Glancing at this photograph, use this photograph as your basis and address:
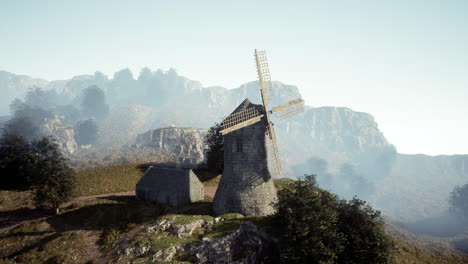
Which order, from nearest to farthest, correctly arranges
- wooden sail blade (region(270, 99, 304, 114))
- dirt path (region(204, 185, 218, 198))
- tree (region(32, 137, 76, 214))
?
wooden sail blade (region(270, 99, 304, 114)), tree (region(32, 137, 76, 214)), dirt path (region(204, 185, 218, 198))

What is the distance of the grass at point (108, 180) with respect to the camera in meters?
40.5

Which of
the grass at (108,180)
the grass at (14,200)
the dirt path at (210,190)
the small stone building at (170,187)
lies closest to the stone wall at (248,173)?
the small stone building at (170,187)

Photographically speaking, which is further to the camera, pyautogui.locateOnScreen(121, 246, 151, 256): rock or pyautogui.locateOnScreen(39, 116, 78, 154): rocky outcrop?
pyautogui.locateOnScreen(39, 116, 78, 154): rocky outcrop

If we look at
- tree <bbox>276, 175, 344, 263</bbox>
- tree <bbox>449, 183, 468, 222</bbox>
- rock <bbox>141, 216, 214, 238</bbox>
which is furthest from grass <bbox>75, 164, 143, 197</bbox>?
tree <bbox>449, 183, 468, 222</bbox>

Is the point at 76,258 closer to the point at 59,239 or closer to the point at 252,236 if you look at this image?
the point at 59,239

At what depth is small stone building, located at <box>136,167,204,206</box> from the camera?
32188 millimetres

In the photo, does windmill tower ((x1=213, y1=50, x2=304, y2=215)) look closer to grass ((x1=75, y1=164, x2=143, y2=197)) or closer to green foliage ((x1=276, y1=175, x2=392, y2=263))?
green foliage ((x1=276, y1=175, x2=392, y2=263))

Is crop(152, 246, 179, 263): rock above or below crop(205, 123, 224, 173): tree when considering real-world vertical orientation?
below

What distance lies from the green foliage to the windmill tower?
13.9ft

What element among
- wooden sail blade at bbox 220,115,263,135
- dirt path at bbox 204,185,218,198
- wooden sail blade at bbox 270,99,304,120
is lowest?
dirt path at bbox 204,185,218,198

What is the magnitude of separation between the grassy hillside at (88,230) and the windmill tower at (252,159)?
225 centimetres

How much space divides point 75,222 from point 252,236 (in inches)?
910

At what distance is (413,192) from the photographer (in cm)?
15688

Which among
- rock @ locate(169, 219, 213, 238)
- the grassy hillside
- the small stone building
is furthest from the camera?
the small stone building
